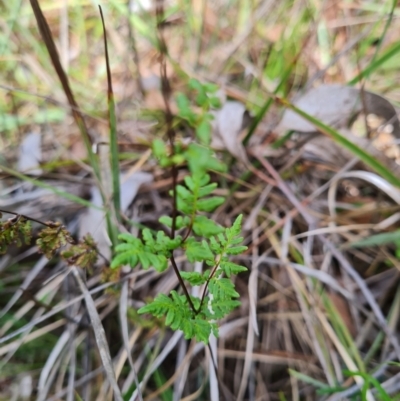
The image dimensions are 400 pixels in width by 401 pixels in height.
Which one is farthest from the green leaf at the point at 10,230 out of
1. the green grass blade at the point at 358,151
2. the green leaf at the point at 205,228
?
the green grass blade at the point at 358,151

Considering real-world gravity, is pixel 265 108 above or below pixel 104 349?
above

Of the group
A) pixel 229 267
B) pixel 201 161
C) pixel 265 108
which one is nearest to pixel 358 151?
pixel 265 108

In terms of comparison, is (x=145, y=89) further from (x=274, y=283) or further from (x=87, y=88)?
(x=274, y=283)

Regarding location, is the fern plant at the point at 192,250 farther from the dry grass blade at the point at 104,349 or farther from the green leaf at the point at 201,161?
the dry grass blade at the point at 104,349

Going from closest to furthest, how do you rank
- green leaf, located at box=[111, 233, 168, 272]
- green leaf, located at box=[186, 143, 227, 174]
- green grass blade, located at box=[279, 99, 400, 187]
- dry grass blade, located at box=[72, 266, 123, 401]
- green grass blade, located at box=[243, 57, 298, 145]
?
green leaf, located at box=[186, 143, 227, 174] → green leaf, located at box=[111, 233, 168, 272] → dry grass blade, located at box=[72, 266, 123, 401] → green grass blade, located at box=[279, 99, 400, 187] → green grass blade, located at box=[243, 57, 298, 145]

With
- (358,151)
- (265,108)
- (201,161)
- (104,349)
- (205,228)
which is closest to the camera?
(201,161)

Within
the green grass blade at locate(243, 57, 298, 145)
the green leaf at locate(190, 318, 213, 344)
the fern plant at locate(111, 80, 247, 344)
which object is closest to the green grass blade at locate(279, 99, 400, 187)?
the green grass blade at locate(243, 57, 298, 145)

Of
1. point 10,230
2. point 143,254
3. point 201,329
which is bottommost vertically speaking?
point 201,329

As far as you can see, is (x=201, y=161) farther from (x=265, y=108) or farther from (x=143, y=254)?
(x=265, y=108)

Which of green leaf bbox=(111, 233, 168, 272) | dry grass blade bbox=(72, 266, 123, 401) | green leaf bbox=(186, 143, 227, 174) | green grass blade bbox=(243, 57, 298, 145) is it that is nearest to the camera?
green leaf bbox=(186, 143, 227, 174)

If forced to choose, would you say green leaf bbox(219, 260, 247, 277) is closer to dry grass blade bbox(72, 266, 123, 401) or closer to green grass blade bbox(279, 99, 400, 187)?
dry grass blade bbox(72, 266, 123, 401)

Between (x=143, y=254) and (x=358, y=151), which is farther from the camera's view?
(x=358, y=151)
